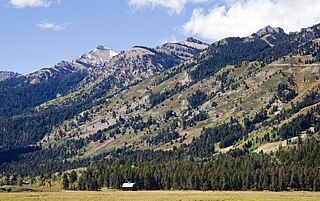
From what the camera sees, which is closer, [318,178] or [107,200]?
[107,200]

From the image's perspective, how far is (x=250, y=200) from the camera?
121125 millimetres

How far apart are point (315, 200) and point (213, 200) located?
91.0 ft

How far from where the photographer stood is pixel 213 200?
12075cm

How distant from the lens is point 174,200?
400 feet

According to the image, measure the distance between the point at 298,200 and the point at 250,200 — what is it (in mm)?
13751

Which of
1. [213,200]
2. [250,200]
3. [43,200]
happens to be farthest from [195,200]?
[43,200]

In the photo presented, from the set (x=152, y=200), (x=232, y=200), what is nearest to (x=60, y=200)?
(x=152, y=200)

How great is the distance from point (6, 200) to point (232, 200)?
61355 millimetres

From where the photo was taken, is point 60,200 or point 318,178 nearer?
point 60,200

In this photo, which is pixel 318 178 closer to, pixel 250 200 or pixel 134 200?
pixel 250 200

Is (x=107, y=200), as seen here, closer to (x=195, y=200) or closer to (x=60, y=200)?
(x=60, y=200)

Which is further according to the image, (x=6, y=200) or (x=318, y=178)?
(x=318, y=178)

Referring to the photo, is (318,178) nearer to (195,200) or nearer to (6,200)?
(195,200)

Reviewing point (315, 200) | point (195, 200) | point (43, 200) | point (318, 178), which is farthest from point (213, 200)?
point (318, 178)
